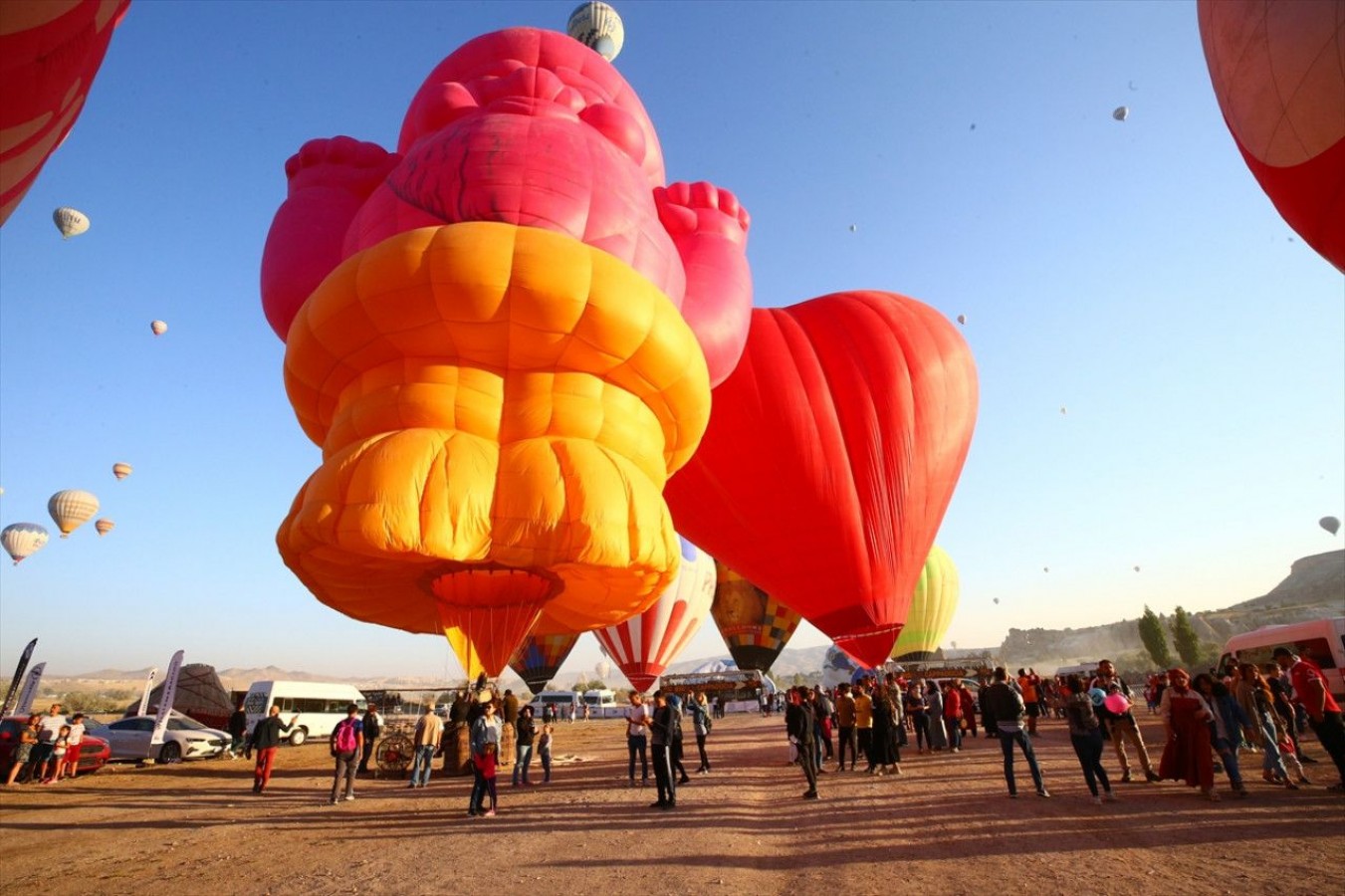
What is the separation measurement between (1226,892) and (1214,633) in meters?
154

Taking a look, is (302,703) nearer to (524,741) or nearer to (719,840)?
(524,741)

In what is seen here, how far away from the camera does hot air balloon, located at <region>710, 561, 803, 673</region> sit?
1346 inches

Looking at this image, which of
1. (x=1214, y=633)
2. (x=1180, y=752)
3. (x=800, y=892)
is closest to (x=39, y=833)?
(x=800, y=892)

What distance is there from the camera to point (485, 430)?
6.42 metres

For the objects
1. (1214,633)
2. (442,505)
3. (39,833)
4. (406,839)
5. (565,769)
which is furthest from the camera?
(1214,633)

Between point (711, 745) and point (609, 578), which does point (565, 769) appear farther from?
point (609, 578)

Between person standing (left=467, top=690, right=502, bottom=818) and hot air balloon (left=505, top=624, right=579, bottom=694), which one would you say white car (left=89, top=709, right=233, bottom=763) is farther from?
hot air balloon (left=505, top=624, right=579, bottom=694)

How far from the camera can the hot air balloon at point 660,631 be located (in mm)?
28047

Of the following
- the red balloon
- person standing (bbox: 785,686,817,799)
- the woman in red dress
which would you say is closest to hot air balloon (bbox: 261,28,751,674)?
person standing (bbox: 785,686,817,799)

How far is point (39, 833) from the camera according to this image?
7.46 metres

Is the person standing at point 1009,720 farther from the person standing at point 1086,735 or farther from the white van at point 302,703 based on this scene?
the white van at point 302,703

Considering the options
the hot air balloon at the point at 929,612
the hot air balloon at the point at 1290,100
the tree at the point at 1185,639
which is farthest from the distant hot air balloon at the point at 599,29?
the tree at the point at 1185,639

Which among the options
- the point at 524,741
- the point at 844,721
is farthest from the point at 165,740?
the point at 844,721

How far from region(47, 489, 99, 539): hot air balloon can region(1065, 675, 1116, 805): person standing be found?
4114 cm
